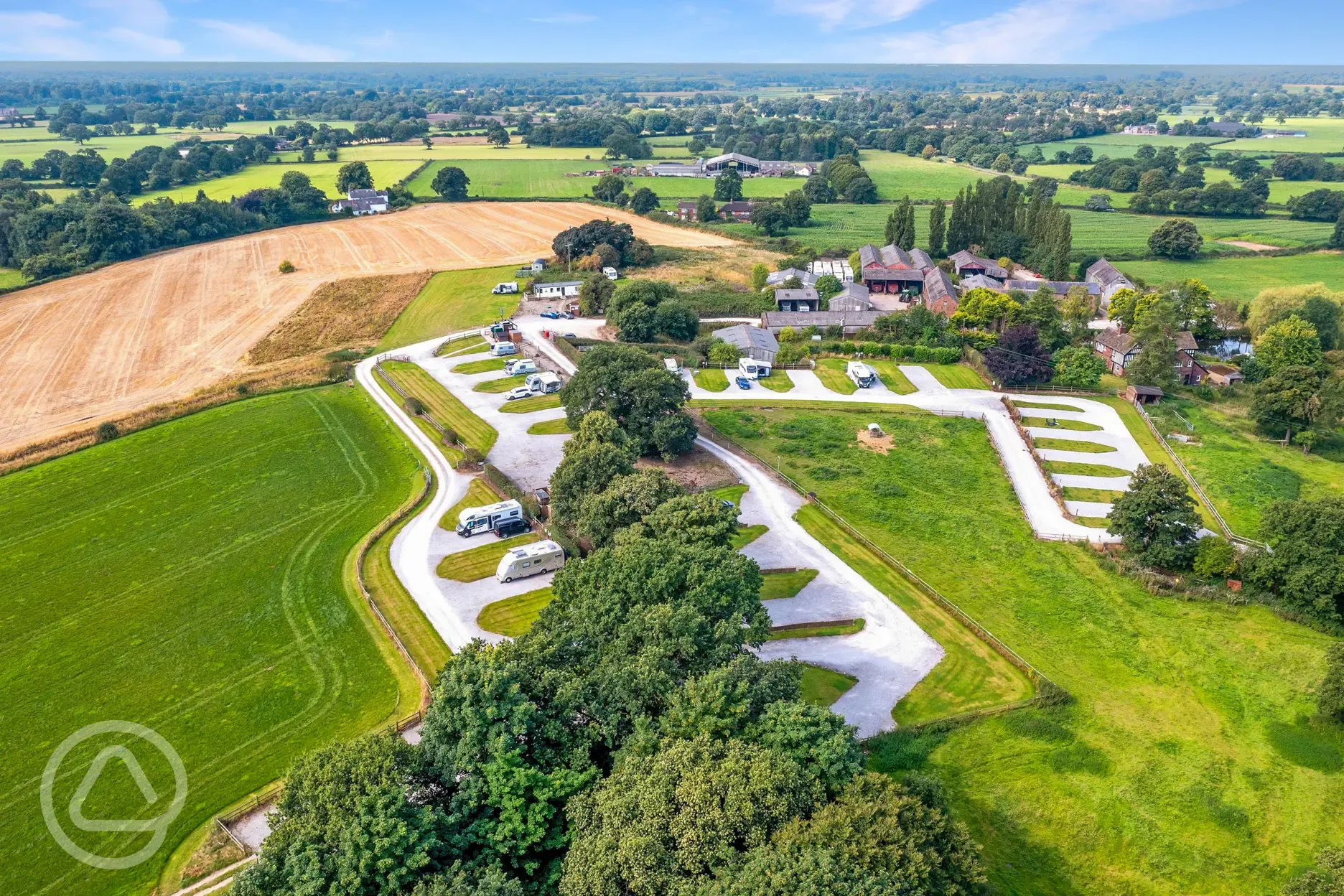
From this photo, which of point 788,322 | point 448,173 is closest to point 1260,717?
point 788,322

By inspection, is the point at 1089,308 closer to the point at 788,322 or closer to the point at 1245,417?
the point at 1245,417

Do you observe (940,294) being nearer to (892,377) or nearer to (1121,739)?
(892,377)

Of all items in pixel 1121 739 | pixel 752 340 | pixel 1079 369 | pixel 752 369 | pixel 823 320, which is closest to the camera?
pixel 1121 739

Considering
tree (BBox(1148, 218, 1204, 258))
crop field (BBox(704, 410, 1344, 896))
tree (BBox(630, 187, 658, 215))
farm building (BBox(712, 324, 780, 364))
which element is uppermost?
tree (BBox(630, 187, 658, 215))

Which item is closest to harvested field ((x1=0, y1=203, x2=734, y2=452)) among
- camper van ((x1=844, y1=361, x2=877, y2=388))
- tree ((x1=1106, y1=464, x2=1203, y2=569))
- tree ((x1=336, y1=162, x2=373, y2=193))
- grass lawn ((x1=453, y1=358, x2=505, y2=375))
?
tree ((x1=336, y1=162, x2=373, y2=193))

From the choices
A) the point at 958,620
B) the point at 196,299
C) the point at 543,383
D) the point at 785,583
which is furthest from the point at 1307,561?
the point at 196,299

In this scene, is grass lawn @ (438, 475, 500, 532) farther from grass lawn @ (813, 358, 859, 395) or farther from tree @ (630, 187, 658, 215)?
tree @ (630, 187, 658, 215)

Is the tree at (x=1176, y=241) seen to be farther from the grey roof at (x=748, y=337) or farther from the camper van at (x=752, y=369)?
the camper van at (x=752, y=369)
